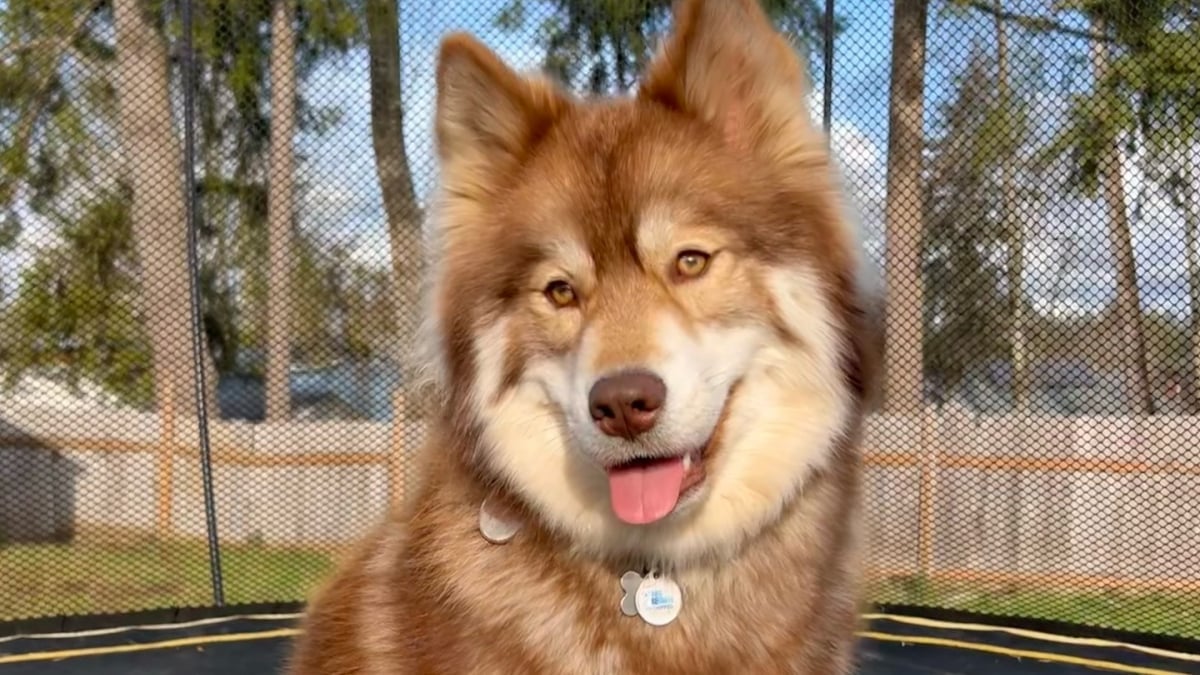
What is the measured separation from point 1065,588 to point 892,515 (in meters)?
1.08

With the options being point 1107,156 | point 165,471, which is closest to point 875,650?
point 1107,156

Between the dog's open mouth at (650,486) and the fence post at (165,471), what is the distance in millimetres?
5717

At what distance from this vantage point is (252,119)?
7.51 meters

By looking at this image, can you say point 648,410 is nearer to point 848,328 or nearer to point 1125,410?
point 848,328

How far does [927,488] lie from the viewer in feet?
22.0

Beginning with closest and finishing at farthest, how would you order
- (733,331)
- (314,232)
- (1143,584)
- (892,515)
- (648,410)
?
1. (648,410)
2. (733,331)
3. (1143,584)
4. (892,515)
5. (314,232)

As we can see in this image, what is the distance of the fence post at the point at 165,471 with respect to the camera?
7.09 metres

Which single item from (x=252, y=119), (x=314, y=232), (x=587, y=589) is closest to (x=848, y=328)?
(x=587, y=589)

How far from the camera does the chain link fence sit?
242 inches

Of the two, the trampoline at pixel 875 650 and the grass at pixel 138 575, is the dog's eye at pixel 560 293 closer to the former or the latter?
the trampoline at pixel 875 650

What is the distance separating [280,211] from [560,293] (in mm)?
5677

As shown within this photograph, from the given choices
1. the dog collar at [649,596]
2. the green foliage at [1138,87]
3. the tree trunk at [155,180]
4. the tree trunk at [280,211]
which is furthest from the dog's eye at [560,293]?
the tree trunk at [280,211]

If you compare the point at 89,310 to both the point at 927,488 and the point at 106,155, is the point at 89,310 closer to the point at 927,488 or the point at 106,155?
the point at 106,155

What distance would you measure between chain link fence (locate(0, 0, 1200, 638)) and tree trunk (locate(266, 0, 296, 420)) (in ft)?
0.07
